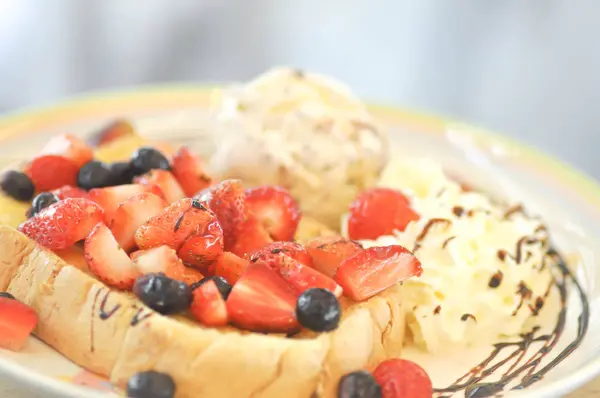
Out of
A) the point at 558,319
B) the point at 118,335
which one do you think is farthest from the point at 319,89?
the point at 118,335

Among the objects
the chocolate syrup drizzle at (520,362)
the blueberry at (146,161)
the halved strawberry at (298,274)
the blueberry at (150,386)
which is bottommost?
the chocolate syrup drizzle at (520,362)

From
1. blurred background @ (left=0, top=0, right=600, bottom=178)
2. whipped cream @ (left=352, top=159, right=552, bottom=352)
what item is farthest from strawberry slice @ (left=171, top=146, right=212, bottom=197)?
blurred background @ (left=0, top=0, right=600, bottom=178)

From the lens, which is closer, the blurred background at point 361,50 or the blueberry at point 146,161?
the blueberry at point 146,161

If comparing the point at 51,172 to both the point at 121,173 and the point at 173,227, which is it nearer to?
the point at 121,173

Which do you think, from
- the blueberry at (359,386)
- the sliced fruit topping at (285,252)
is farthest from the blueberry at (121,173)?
the blueberry at (359,386)

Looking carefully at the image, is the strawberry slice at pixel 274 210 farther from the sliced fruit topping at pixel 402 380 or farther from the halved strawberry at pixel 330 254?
the sliced fruit topping at pixel 402 380

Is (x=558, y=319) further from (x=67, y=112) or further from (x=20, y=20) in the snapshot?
(x=20, y=20)

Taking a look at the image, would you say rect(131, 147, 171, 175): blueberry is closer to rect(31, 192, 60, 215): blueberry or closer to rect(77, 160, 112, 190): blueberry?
rect(77, 160, 112, 190): blueberry
